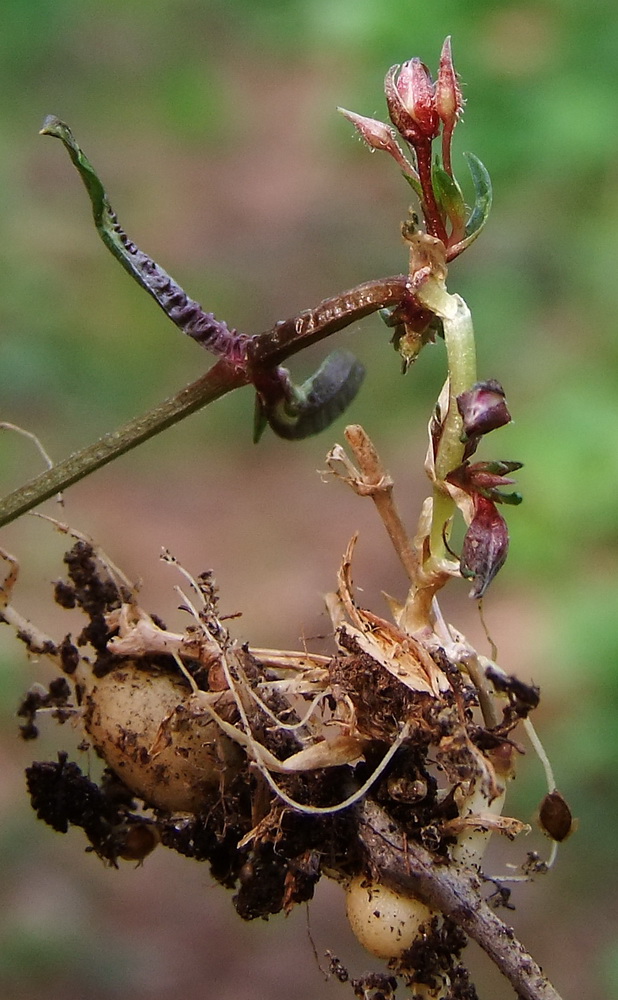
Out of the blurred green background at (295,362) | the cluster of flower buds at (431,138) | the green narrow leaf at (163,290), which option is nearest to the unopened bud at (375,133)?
the cluster of flower buds at (431,138)

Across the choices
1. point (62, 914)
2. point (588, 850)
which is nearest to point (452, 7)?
point (588, 850)

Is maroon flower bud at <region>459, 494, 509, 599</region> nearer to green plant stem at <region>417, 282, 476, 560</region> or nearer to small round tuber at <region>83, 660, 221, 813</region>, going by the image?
A: green plant stem at <region>417, 282, 476, 560</region>

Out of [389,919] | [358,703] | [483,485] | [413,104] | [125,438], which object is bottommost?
[389,919]

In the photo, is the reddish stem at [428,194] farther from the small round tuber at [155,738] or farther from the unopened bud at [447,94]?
the small round tuber at [155,738]

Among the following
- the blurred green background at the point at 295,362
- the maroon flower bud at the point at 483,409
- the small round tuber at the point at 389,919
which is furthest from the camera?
the blurred green background at the point at 295,362

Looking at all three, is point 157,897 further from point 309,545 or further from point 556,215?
point 556,215

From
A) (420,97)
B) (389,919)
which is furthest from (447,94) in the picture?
(389,919)

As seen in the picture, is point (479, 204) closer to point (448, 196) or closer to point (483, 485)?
point (448, 196)
